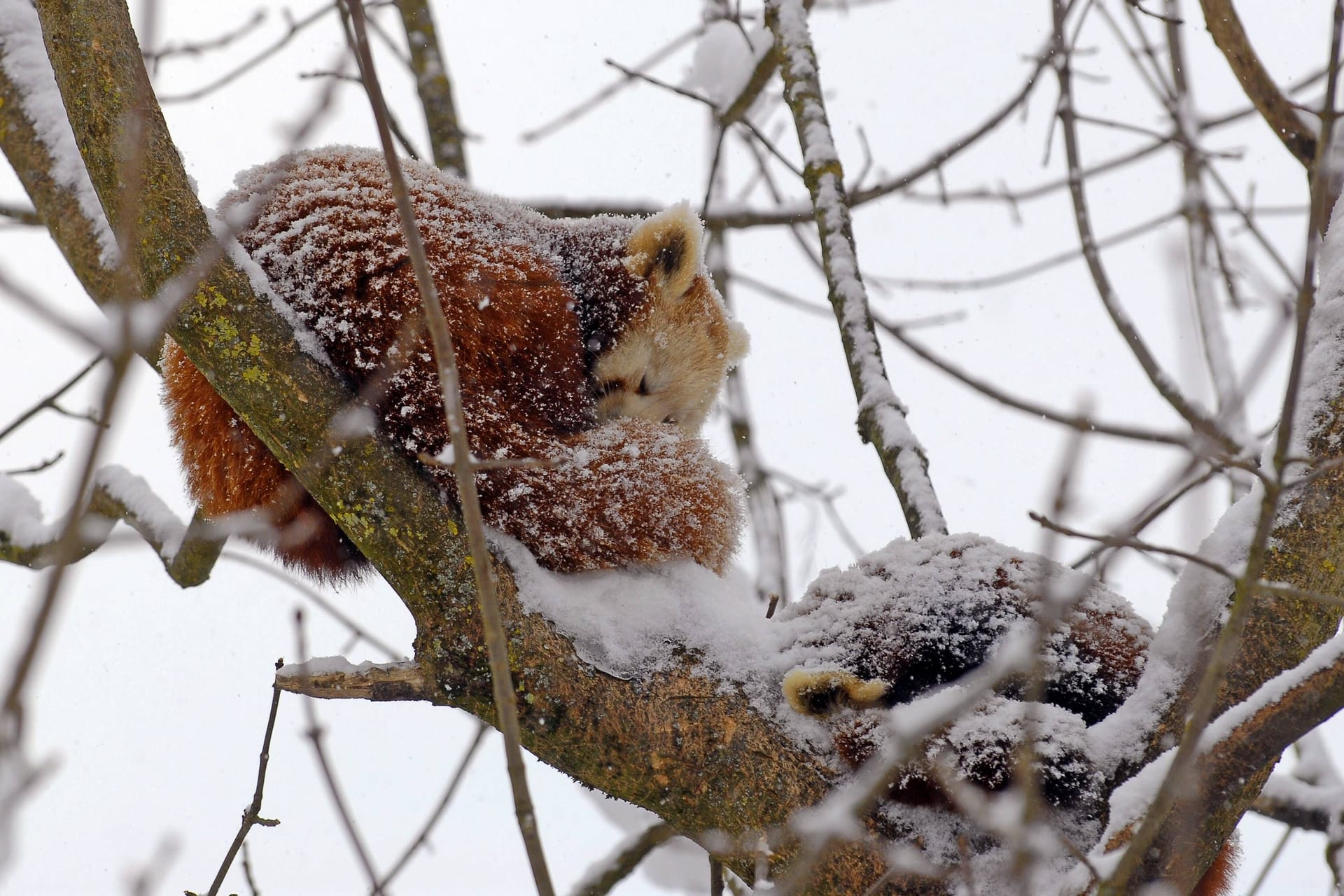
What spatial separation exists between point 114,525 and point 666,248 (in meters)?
1.88

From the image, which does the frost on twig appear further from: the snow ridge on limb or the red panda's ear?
the snow ridge on limb

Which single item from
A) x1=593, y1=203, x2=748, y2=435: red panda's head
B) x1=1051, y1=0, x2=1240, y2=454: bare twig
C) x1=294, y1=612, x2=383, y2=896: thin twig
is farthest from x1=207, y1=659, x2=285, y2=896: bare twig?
x1=1051, y1=0, x2=1240, y2=454: bare twig

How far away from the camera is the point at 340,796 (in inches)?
79.1

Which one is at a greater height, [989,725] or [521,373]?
[521,373]

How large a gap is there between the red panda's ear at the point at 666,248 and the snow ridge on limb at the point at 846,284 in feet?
1.40

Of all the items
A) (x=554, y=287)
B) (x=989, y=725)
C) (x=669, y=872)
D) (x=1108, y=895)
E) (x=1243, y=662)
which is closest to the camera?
(x=1108, y=895)

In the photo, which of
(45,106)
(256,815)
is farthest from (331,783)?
(45,106)

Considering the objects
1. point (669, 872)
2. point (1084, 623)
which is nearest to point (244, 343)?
point (1084, 623)

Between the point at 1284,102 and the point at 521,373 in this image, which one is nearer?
the point at 521,373

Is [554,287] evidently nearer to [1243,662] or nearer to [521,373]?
[521,373]

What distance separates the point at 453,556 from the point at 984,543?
1.13m

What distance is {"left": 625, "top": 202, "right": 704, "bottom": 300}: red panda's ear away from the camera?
3434mm

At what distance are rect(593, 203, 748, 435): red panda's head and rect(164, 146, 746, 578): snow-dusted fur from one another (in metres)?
0.72

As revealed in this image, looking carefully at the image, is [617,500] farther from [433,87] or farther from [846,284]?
[433,87]
